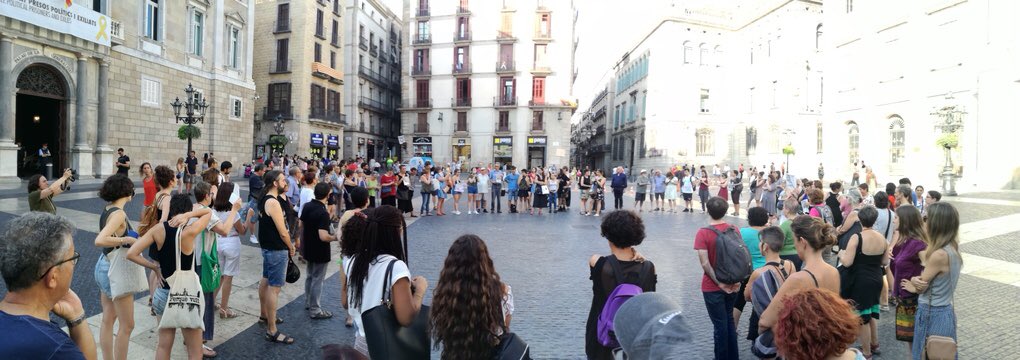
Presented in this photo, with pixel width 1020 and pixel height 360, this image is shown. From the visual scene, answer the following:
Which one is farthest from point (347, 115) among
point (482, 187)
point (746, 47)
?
point (746, 47)

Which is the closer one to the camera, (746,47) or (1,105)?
(1,105)

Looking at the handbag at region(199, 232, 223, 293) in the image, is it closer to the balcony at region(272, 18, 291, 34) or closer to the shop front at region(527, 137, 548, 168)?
the balcony at region(272, 18, 291, 34)

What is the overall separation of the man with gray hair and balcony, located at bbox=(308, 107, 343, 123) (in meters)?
36.9

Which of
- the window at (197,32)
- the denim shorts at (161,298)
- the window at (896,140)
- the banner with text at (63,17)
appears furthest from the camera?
the window at (896,140)

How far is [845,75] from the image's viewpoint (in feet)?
99.5

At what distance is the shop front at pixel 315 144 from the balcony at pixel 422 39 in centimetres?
1253

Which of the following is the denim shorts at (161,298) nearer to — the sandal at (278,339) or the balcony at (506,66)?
the sandal at (278,339)

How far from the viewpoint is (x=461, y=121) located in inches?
1716

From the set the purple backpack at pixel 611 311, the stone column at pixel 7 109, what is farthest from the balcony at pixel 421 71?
the purple backpack at pixel 611 311

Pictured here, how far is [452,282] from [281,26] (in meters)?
38.1

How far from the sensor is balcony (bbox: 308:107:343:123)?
36609 mm

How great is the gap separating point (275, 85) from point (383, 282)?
37.7 m

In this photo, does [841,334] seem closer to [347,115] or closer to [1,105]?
[1,105]

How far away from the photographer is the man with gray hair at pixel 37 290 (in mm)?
1611
